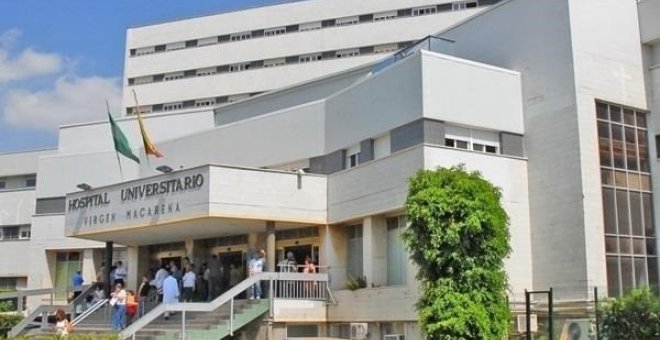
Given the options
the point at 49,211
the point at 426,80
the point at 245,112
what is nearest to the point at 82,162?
the point at 49,211

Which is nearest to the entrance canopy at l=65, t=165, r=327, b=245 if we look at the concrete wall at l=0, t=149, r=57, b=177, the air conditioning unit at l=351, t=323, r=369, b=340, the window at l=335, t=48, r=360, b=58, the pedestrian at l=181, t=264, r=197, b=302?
the pedestrian at l=181, t=264, r=197, b=302

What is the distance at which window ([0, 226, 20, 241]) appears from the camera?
4400 centimetres

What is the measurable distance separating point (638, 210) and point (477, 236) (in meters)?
6.90

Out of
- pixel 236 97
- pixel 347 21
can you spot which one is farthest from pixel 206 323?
pixel 236 97

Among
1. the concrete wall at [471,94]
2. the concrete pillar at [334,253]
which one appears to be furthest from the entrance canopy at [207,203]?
the concrete wall at [471,94]

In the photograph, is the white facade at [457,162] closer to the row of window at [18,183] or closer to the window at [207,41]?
the row of window at [18,183]

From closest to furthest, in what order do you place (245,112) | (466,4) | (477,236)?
(477,236)
(245,112)
(466,4)

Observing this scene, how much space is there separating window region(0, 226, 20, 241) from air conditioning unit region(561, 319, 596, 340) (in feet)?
109

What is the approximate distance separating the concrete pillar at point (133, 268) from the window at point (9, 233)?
13580mm

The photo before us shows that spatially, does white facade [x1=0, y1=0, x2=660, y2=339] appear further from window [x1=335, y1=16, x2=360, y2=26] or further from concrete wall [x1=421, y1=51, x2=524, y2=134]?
window [x1=335, y1=16, x2=360, y2=26]

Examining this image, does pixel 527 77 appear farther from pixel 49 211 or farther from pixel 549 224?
pixel 49 211

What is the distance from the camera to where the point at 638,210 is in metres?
23.2

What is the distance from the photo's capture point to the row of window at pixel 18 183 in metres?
47.1

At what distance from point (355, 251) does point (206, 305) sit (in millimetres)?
5826
